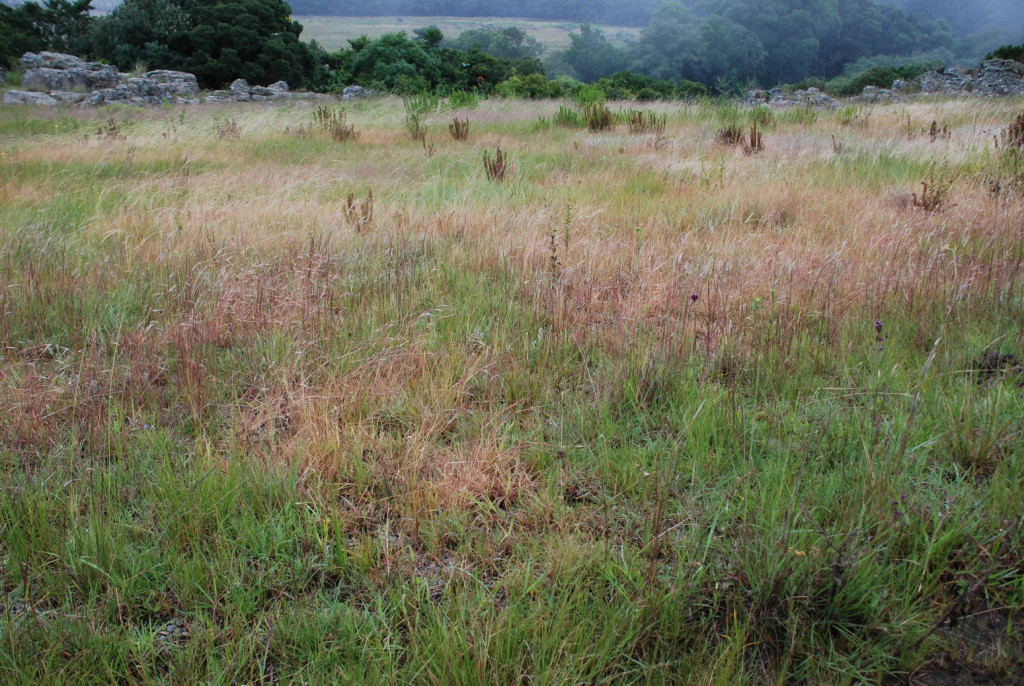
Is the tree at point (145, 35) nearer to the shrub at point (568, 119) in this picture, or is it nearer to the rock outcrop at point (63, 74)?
the rock outcrop at point (63, 74)

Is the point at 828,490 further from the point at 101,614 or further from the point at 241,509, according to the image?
the point at 101,614

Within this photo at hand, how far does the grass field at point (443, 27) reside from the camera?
5697cm

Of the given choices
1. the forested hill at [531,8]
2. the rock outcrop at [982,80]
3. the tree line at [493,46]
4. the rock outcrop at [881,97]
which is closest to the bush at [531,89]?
the tree line at [493,46]

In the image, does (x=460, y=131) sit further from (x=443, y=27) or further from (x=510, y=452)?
(x=443, y=27)

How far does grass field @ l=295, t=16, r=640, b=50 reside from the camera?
56969 millimetres

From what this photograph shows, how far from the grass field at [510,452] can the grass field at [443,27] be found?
45.9 metres

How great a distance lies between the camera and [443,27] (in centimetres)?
6638

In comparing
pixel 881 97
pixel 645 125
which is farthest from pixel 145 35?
pixel 881 97

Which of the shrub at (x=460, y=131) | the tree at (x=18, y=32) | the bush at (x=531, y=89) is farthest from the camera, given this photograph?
the tree at (x=18, y=32)

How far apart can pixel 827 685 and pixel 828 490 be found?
587mm

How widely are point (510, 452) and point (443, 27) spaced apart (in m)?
73.5

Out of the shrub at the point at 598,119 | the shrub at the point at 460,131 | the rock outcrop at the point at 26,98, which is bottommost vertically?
the shrub at the point at 460,131

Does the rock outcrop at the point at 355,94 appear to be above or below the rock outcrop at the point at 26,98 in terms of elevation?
above

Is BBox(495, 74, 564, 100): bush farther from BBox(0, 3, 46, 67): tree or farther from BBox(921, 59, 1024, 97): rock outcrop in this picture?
BBox(0, 3, 46, 67): tree
